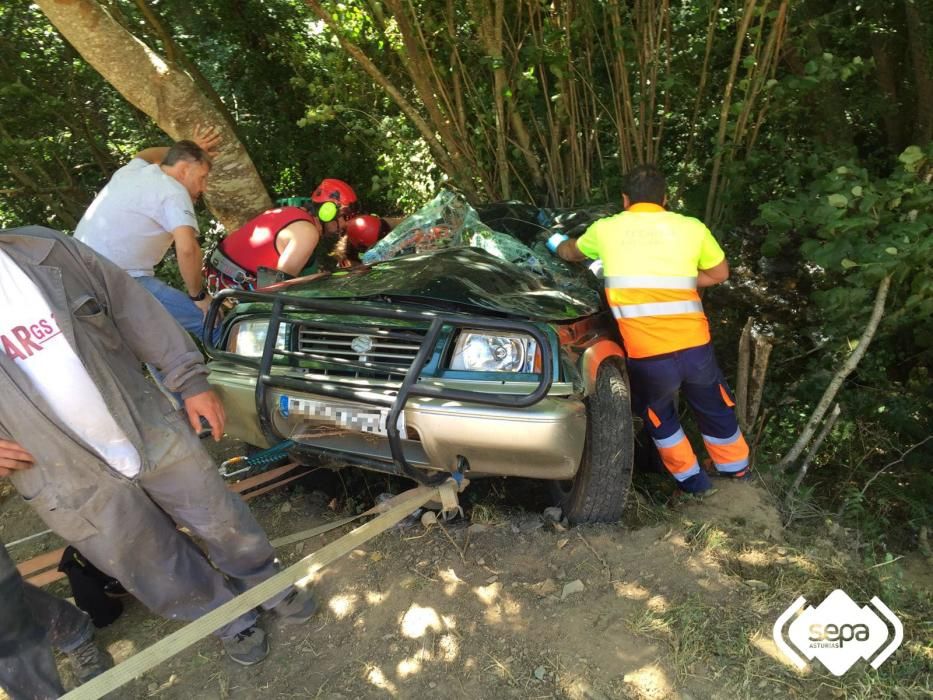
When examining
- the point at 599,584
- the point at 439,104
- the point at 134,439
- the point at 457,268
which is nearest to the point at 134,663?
the point at 134,439

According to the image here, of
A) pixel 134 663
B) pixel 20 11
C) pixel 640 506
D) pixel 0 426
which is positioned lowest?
pixel 640 506

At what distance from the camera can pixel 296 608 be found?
2602mm

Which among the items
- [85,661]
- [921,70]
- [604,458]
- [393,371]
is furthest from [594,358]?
[921,70]

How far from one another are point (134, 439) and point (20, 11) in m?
6.02

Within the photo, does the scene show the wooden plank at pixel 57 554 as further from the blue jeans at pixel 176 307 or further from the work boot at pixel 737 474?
the work boot at pixel 737 474

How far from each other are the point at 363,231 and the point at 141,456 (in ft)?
7.48

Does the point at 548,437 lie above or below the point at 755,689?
above

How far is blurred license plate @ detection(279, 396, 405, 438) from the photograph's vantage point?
258 centimetres

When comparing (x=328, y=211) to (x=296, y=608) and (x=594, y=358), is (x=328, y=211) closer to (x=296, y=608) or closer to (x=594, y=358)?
(x=594, y=358)

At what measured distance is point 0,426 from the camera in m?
2.06

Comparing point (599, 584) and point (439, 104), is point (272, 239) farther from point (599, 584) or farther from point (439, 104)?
point (599, 584)

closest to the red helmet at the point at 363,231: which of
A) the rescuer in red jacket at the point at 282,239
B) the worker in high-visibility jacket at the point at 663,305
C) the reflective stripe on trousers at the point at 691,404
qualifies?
the rescuer in red jacket at the point at 282,239

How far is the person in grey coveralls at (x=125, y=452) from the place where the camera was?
204 centimetres

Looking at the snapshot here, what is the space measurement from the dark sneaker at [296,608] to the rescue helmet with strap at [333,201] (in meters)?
2.30
